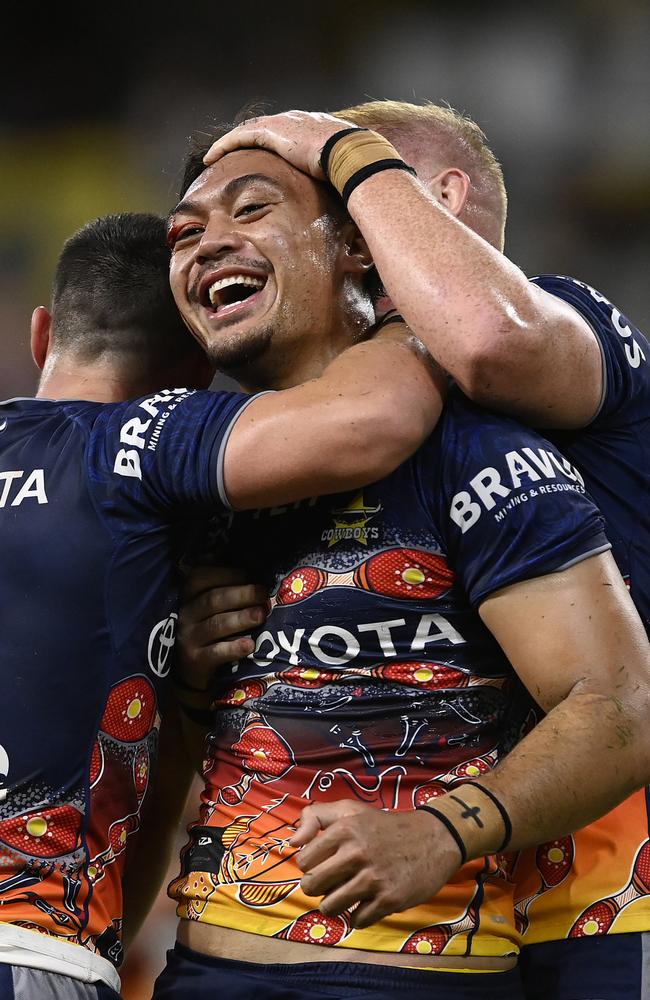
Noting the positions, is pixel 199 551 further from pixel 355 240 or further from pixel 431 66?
pixel 431 66

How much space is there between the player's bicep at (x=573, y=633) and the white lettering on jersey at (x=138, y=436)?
1.92 feet

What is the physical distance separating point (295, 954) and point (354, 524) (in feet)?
2.18

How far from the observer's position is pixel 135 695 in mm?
1878

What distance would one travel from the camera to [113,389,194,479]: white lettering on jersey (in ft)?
5.94

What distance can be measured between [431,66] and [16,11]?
2092mm

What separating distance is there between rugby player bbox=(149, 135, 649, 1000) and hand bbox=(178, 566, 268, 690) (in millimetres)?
33

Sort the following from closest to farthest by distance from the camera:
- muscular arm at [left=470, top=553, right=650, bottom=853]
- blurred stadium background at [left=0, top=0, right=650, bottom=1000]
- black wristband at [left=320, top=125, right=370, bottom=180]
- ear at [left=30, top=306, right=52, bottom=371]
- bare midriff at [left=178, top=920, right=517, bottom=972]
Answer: muscular arm at [left=470, top=553, right=650, bottom=853], bare midriff at [left=178, top=920, right=517, bottom=972], black wristband at [left=320, top=125, right=370, bottom=180], ear at [left=30, top=306, right=52, bottom=371], blurred stadium background at [left=0, top=0, right=650, bottom=1000]

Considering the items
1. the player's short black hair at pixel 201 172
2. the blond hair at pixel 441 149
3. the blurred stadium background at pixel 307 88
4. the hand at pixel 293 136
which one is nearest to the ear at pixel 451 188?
the blond hair at pixel 441 149

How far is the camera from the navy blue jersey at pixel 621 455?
1.99 m

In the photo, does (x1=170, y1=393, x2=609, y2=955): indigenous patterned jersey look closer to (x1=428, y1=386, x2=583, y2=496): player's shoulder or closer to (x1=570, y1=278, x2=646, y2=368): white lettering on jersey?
(x1=428, y1=386, x2=583, y2=496): player's shoulder

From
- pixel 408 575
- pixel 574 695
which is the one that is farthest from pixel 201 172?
pixel 574 695

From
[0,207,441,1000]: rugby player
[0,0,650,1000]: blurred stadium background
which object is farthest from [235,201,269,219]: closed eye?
[0,0,650,1000]: blurred stadium background

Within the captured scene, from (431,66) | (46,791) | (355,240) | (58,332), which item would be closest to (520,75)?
(431,66)

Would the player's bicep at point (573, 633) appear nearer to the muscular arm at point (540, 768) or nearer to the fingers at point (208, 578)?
the muscular arm at point (540, 768)
